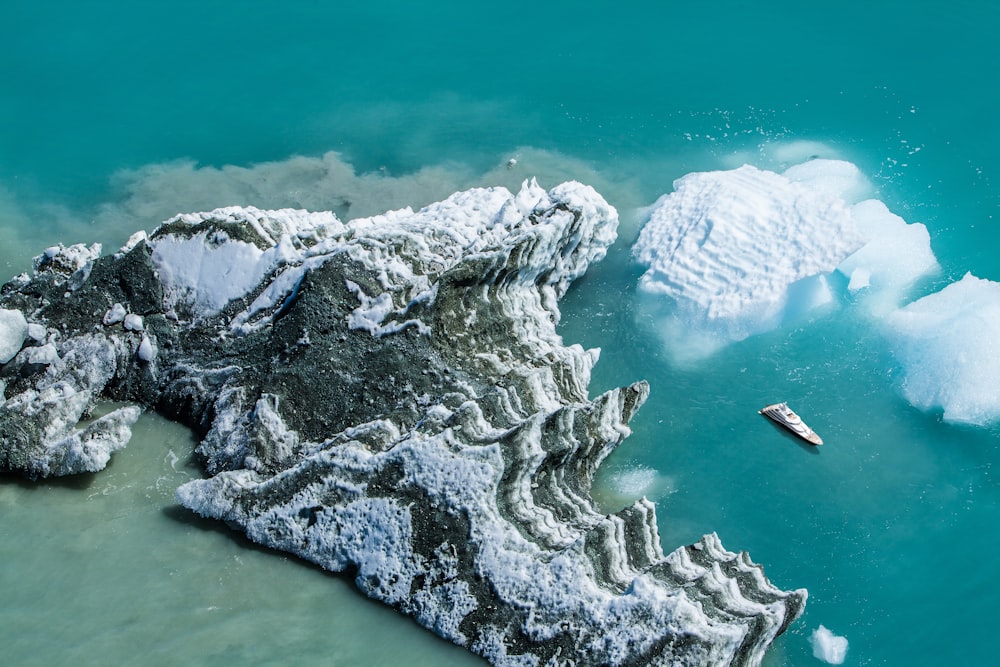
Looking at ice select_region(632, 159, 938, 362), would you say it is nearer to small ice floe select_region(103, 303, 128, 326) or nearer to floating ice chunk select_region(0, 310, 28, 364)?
small ice floe select_region(103, 303, 128, 326)

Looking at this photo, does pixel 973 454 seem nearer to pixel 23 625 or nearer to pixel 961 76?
pixel 961 76

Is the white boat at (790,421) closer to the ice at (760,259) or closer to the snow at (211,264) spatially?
the ice at (760,259)

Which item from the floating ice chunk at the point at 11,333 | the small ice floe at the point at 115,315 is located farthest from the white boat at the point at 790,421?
the floating ice chunk at the point at 11,333

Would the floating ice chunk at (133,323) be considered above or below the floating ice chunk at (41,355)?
above

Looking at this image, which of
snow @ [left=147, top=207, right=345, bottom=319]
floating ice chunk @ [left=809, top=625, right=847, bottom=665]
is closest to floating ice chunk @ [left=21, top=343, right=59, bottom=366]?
snow @ [left=147, top=207, right=345, bottom=319]

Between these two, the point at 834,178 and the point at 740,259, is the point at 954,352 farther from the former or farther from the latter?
the point at 834,178
